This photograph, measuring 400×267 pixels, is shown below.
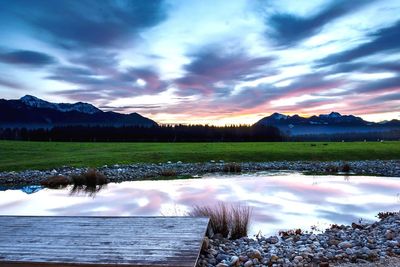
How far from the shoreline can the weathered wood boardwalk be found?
63.9 feet

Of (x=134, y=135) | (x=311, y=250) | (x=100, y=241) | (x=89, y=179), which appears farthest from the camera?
(x=134, y=135)

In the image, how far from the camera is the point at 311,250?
9969 mm

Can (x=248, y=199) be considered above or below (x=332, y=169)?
below

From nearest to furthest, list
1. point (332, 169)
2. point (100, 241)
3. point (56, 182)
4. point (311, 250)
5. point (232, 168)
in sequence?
point (100, 241) < point (311, 250) < point (56, 182) < point (332, 169) < point (232, 168)

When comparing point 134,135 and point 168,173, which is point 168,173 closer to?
point 168,173

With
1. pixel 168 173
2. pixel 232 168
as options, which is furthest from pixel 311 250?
pixel 232 168

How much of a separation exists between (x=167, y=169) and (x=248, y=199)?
16.3 m

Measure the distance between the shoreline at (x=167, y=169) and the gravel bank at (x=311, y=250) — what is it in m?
20.6

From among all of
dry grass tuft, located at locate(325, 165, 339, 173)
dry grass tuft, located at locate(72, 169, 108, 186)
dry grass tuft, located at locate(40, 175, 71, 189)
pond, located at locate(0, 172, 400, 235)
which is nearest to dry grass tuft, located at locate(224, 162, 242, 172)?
pond, located at locate(0, 172, 400, 235)

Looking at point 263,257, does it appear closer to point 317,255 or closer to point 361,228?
point 317,255

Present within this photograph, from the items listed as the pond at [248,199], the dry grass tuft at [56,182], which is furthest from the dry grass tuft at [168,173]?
the dry grass tuft at [56,182]

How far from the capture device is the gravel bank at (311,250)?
9.18 meters

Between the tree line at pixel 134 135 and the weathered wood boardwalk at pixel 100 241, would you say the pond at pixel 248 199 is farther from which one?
the tree line at pixel 134 135

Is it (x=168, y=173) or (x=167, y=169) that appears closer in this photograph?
(x=168, y=173)
